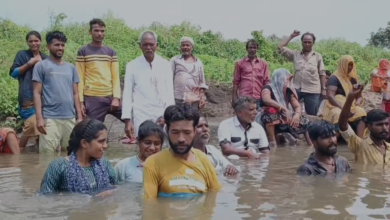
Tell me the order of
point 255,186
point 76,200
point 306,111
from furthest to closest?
point 306,111 < point 255,186 < point 76,200

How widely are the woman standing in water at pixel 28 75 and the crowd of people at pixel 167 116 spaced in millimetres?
15

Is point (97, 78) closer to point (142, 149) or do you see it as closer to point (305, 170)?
point (142, 149)

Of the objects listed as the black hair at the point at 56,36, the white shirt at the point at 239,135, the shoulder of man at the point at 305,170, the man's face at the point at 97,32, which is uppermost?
the man's face at the point at 97,32

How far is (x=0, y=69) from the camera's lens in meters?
14.3

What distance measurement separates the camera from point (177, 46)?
21594 mm

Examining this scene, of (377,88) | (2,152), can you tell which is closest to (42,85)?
(2,152)

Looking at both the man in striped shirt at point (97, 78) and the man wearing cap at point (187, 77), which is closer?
the man in striped shirt at point (97, 78)

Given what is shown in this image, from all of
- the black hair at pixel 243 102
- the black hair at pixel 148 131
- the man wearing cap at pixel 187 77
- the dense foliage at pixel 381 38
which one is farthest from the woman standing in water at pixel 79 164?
the dense foliage at pixel 381 38

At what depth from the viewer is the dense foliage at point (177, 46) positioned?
16797 millimetres

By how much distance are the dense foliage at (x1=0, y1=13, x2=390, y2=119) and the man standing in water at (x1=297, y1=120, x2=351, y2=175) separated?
867 cm

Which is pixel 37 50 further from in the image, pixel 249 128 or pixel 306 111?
pixel 306 111

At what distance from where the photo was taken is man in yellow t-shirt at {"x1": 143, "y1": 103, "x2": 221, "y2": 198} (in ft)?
14.9

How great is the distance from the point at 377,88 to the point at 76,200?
7.93 metres

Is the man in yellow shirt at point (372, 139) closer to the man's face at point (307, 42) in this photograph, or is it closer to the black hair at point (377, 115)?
the black hair at point (377, 115)
